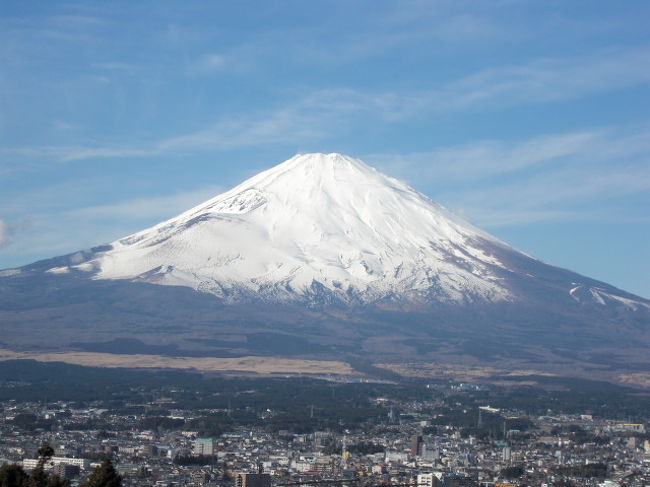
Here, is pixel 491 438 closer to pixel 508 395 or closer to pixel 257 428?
pixel 257 428

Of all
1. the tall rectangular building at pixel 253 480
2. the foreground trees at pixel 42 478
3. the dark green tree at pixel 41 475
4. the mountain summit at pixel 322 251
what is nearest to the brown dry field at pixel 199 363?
the mountain summit at pixel 322 251

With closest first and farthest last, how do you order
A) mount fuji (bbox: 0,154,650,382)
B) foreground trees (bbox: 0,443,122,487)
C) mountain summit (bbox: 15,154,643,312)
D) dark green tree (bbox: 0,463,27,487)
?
foreground trees (bbox: 0,443,122,487) < dark green tree (bbox: 0,463,27,487) < mount fuji (bbox: 0,154,650,382) < mountain summit (bbox: 15,154,643,312)

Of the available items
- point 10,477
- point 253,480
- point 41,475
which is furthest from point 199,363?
point 41,475

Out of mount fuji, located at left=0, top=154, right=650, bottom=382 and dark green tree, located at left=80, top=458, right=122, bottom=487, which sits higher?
mount fuji, located at left=0, top=154, right=650, bottom=382

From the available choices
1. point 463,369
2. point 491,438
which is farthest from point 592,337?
point 491,438

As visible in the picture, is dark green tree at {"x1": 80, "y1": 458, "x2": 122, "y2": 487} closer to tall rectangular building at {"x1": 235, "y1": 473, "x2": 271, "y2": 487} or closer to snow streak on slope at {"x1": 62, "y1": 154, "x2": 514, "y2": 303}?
tall rectangular building at {"x1": 235, "y1": 473, "x2": 271, "y2": 487}

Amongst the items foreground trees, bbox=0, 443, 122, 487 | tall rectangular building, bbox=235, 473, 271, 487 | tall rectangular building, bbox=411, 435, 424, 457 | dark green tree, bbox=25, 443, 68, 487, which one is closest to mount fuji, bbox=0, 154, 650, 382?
tall rectangular building, bbox=411, 435, 424, 457
